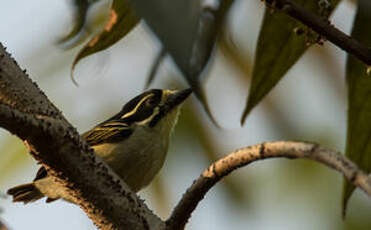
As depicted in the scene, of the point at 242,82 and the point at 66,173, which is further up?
the point at 66,173

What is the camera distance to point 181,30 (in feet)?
3.17

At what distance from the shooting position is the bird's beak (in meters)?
4.41

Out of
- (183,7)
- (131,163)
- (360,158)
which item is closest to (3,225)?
(360,158)

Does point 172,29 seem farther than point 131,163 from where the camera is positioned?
No

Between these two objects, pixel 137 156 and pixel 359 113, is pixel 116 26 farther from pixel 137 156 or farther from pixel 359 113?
pixel 137 156

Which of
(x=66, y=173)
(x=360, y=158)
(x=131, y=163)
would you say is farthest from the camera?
(x=131, y=163)

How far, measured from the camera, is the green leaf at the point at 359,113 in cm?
216

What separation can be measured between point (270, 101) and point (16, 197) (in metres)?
1.85

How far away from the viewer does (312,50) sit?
4.82 meters

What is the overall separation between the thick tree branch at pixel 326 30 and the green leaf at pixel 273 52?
0.44 meters

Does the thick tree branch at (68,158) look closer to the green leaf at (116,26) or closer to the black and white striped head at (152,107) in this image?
the green leaf at (116,26)

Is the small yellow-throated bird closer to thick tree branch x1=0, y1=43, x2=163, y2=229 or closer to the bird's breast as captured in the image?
the bird's breast

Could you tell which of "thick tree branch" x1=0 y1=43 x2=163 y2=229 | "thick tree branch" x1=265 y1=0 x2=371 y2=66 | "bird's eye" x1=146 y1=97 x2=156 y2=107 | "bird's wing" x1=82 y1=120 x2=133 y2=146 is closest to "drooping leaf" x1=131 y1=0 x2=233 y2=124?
"thick tree branch" x1=265 y1=0 x2=371 y2=66

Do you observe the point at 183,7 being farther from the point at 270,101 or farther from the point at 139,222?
the point at 270,101
